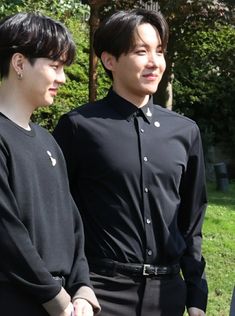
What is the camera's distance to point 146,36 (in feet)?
9.07

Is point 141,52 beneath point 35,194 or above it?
above

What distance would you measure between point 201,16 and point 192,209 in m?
7.79

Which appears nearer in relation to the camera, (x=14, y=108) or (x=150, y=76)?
(x=14, y=108)

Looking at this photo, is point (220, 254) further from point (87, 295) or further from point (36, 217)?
point (36, 217)

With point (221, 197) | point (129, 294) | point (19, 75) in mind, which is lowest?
point (221, 197)

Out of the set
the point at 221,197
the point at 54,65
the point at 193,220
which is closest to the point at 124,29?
the point at 54,65

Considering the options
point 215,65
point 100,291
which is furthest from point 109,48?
point 215,65

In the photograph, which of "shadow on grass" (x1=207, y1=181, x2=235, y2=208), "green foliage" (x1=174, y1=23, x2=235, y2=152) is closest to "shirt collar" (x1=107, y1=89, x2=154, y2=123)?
"shadow on grass" (x1=207, y1=181, x2=235, y2=208)

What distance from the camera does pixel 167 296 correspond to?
9.00 feet

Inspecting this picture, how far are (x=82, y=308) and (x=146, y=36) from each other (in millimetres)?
1114

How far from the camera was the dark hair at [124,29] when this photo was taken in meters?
2.77

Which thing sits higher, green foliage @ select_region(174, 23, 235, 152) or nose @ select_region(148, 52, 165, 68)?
nose @ select_region(148, 52, 165, 68)

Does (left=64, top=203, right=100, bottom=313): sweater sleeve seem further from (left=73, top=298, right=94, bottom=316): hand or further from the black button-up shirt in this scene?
the black button-up shirt

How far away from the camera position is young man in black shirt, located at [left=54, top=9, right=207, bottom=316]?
8.77 feet
